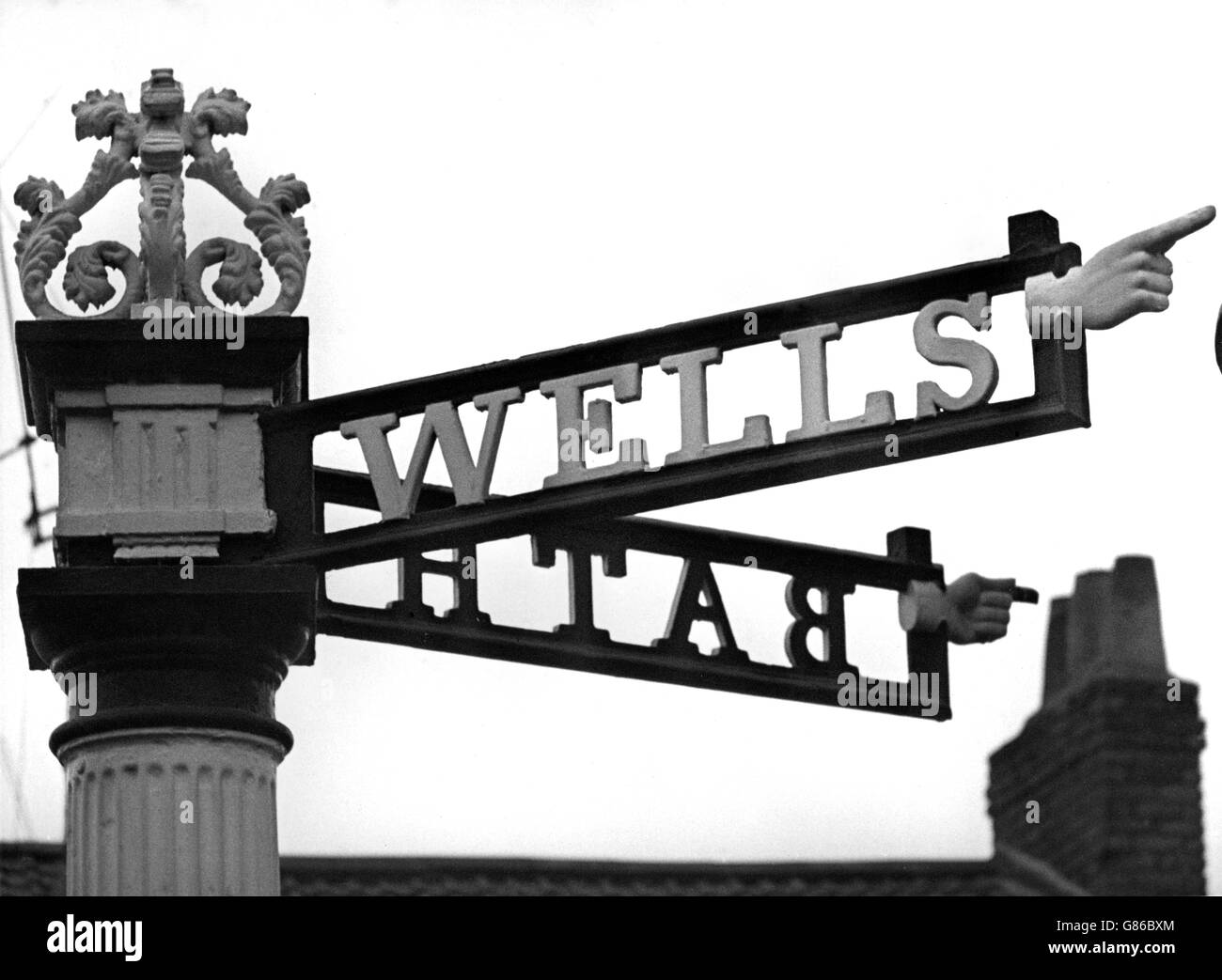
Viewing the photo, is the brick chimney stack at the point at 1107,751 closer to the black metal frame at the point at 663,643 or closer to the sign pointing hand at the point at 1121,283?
the black metal frame at the point at 663,643

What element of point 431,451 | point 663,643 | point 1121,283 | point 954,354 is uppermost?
point 1121,283

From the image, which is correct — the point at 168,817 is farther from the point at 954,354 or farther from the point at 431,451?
the point at 954,354

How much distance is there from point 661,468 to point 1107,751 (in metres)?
6.96

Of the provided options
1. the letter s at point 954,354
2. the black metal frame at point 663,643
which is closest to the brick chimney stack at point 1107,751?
the black metal frame at point 663,643

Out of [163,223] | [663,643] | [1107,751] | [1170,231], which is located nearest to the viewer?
[1170,231]

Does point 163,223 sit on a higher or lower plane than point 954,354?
higher

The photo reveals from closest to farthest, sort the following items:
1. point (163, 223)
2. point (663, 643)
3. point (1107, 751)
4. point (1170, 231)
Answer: point (1170, 231) → point (163, 223) → point (663, 643) → point (1107, 751)

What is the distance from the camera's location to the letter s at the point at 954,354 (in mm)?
9547

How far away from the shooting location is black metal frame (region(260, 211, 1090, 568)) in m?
9.59

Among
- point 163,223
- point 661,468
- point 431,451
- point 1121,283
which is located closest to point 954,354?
point 1121,283

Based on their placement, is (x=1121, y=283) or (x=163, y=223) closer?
(x=1121, y=283)

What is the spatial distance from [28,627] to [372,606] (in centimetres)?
132

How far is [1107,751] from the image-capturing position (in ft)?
53.1

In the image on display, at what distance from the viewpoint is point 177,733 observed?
9555 millimetres
